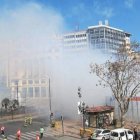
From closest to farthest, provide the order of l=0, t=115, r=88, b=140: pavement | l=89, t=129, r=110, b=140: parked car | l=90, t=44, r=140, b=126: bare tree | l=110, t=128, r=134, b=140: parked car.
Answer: l=110, t=128, r=134, b=140: parked car, l=89, t=129, r=110, b=140: parked car, l=90, t=44, r=140, b=126: bare tree, l=0, t=115, r=88, b=140: pavement

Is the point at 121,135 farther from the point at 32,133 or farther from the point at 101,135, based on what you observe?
the point at 32,133

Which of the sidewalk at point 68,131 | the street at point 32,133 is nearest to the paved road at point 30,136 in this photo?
the street at point 32,133

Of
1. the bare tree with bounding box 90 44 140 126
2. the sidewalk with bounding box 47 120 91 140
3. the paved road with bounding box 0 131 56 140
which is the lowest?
the paved road with bounding box 0 131 56 140

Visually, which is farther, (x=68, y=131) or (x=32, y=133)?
(x=68, y=131)

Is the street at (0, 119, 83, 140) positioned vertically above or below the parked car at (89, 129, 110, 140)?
below

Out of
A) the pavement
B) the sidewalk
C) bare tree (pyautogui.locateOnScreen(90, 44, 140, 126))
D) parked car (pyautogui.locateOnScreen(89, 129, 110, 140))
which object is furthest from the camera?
the sidewalk

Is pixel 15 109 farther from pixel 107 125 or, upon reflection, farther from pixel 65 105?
pixel 107 125

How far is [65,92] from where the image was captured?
318ft

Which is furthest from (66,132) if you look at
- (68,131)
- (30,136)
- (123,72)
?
(123,72)

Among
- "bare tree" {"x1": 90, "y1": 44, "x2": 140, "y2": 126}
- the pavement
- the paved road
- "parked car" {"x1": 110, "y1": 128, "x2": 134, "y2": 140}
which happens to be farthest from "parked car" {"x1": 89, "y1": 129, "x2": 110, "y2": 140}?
the paved road

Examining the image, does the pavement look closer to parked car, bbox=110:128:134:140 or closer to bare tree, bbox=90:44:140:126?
parked car, bbox=110:128:134:140

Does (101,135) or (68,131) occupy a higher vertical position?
(101,135)

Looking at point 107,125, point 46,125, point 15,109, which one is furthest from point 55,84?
point 107,125

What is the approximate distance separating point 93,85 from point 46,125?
112 feet
